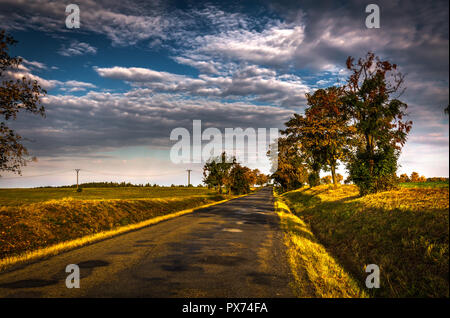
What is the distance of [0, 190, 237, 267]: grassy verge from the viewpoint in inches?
410

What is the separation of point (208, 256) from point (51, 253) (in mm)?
5367

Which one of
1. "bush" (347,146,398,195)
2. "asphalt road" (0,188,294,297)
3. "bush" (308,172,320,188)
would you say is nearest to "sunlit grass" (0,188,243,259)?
"asphalt road" (0,188,294,297)

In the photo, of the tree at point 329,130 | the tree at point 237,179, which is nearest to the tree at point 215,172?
the tree at point 237,179

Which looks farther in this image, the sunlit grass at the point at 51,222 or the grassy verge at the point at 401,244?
the sunlit grass at the point at 51,222

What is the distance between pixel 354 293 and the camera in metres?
5.83

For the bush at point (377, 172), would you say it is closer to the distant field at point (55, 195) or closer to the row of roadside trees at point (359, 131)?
the row of roadside trees at point (359, 131)

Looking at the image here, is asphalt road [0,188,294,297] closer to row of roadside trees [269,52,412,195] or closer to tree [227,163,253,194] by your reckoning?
row of roadside trees [269,52,412,195]

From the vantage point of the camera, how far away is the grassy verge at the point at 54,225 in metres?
10.4

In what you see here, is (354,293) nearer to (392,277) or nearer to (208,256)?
(392,277)

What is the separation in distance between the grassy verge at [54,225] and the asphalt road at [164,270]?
6.37 feet

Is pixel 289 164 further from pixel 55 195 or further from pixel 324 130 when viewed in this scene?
pixel 55 195

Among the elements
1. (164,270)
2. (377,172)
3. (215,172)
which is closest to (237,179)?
(215,172)

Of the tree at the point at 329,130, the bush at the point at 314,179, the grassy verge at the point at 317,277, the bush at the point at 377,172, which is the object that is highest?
the tree at the point at 329,130
